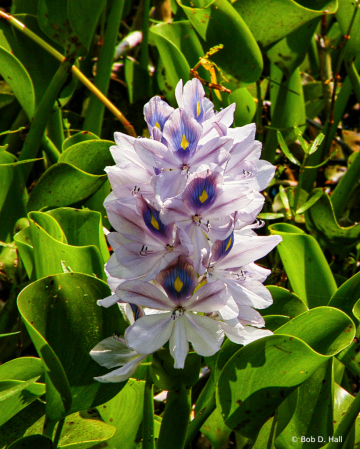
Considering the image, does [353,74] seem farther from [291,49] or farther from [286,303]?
[286,303]

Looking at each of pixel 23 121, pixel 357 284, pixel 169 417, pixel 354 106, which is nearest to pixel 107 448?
pixel 169 417

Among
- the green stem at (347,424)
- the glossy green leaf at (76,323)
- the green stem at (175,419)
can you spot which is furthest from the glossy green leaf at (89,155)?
the green stem at (347,424)

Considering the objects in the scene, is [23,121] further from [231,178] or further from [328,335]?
[328,335]

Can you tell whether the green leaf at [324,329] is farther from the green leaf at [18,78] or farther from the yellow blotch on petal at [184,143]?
the green leaf at [18,78]

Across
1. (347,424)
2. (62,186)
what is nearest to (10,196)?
(62,186)

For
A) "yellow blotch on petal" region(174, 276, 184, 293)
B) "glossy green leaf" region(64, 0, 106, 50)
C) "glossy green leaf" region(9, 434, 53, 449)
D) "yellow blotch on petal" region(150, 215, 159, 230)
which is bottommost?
"glossy green leaf" region(9, 434, 53, 449)

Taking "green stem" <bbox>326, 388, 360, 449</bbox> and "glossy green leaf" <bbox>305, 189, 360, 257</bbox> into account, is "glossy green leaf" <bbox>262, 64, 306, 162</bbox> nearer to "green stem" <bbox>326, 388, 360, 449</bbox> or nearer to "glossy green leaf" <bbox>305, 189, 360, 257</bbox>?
"glossy green leaf" <bbox>305, 189, 360, 257</bbox>

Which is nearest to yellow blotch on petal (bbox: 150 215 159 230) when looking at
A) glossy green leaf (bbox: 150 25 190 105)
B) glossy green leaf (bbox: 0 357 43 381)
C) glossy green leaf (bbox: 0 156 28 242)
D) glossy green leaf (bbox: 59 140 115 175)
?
glossy green leaf (bbox: 0 357 43 381)
